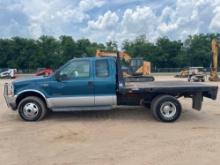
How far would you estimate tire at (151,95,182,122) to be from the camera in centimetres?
1129

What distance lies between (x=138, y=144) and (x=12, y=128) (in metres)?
3.84

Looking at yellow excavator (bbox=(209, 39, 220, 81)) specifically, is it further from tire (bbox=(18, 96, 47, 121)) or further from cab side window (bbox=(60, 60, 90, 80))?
tire (bbox=(18, 96, 47, 121))

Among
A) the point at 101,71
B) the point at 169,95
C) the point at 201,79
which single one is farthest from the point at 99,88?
the point at 201,79

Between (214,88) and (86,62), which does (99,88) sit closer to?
(86,62)

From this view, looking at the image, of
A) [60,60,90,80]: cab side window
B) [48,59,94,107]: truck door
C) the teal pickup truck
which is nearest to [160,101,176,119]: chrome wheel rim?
the teal pickup truck

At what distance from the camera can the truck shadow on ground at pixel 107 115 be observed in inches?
474

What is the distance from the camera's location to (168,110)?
37.2 feet

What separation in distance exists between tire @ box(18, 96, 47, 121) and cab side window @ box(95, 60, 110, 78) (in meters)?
1.91

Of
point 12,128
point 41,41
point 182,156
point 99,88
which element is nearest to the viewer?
point 182,156

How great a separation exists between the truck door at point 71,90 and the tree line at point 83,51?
8051 centimetres

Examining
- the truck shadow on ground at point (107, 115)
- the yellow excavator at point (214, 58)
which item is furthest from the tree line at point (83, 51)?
the truck shadow on ground at point (107, 115)

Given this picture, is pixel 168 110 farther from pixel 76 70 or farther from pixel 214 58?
pixel 214 58

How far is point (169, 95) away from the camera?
11.6 meters

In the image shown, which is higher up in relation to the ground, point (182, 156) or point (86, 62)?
point (86, 62)
